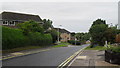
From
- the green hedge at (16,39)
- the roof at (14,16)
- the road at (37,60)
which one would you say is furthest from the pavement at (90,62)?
the roof at (14,16)

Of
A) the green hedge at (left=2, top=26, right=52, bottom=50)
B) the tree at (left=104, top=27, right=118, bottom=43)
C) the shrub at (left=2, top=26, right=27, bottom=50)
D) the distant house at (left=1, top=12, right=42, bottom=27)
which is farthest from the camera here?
the distant house at (left=1, top=12, right=42, bottom=27)

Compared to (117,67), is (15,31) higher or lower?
higher

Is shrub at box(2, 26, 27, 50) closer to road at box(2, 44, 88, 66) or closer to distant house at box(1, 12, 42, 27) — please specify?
road at box(2, 44, 88, 66)

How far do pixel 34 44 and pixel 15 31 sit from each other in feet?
29.3

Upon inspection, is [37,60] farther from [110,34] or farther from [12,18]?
[12,18]

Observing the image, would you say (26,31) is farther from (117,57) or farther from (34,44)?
(117,57)

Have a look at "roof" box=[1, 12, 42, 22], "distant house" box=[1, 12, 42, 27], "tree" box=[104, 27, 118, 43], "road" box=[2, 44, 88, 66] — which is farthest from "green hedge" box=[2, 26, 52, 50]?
"roof" box=[1, 12, 42, 22]

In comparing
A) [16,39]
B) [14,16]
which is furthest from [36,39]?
[14,16]

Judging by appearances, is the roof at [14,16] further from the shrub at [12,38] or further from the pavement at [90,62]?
the pavement at [90,62]

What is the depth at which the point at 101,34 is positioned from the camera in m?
40.1

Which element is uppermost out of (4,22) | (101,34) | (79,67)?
(4,22)

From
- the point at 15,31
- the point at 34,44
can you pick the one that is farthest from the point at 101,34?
the point at 15,31

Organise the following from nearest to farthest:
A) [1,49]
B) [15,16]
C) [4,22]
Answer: [1,49] → [4,22] → [15,16]

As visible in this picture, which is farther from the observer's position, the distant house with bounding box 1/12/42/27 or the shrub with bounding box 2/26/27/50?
the distant house with bounding box 1/12/42/27
